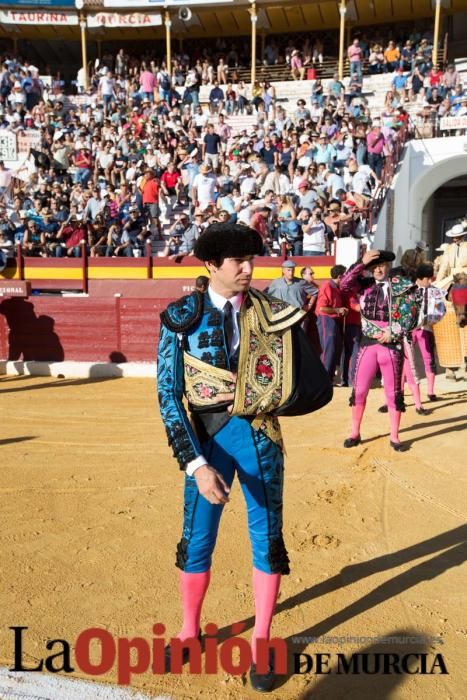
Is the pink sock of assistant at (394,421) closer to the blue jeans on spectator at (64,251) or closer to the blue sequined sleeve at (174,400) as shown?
the blue sequined sleeve at (174,400)

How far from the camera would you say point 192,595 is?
242 centimetres

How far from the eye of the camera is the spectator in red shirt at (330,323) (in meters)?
7.86

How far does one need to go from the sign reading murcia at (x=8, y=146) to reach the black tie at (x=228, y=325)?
51.3ft

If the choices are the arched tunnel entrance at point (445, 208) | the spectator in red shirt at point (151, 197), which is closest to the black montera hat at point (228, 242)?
the spectator in red shirt at point (151, 197)

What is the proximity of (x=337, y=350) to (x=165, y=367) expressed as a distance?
20.3 feet

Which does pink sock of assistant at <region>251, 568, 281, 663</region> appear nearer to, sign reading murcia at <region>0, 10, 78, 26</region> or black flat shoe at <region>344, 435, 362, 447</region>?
black flat shoe at <region>344, 435, 362, 447</region>

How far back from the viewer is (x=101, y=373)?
9.52m

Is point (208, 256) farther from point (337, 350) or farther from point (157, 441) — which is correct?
point (337, 350)

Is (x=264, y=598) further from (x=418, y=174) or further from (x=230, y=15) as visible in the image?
(x=230, y=15)

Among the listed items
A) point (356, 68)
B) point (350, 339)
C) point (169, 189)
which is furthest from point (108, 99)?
point (350, 339)

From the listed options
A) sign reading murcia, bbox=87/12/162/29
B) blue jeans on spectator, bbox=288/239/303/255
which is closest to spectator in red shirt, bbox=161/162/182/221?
blue jeans on spectator, bbox=288/239/303/255

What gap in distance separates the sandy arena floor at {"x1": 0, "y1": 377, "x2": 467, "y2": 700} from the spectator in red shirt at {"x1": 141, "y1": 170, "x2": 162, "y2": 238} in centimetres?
733

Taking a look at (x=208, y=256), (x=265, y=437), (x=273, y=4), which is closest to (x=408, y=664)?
(x=265, y=437)

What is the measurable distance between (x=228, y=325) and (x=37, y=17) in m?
22.5
